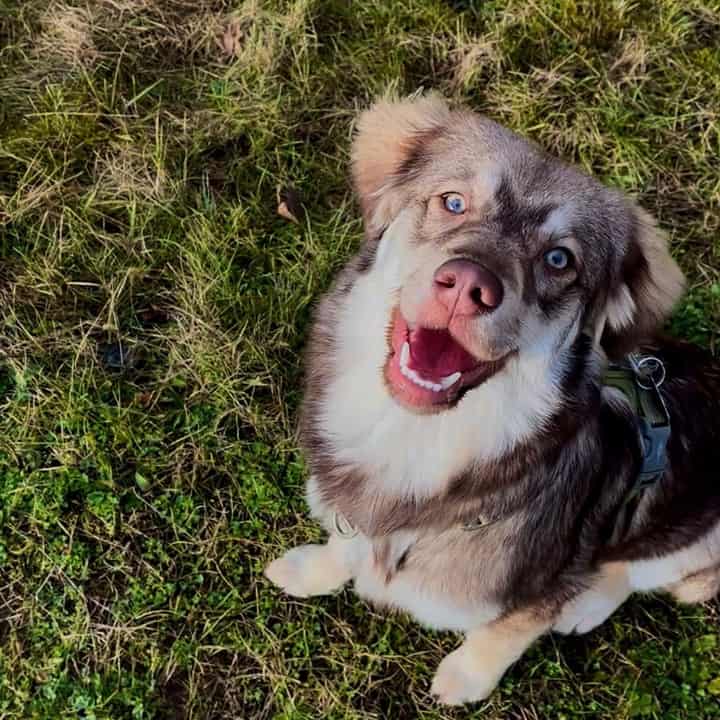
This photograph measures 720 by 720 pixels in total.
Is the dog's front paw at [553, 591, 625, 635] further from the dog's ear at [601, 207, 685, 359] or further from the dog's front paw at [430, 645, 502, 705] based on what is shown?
the dog's ear at [601, 207, 685, 359]

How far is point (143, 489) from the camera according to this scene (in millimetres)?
3738

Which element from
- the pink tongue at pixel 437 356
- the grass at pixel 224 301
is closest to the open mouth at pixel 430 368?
the pink tongue at pixel 437 356

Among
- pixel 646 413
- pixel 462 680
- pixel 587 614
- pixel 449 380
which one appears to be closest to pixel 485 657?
pixel 462 680

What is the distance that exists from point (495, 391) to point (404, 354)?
0.30 m

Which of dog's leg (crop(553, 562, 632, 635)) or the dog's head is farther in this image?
dog's leg (crop(553, 562, 632, 635))

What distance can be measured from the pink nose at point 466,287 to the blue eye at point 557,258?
1.15ft

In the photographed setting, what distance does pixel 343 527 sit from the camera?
3.10 metres

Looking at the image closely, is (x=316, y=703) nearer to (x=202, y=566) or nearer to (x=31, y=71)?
(x=202, y=566)

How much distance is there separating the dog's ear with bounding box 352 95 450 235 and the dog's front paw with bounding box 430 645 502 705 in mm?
1610

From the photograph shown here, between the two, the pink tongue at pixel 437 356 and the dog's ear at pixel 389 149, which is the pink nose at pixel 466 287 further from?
the dog's ear at pixel 389 149

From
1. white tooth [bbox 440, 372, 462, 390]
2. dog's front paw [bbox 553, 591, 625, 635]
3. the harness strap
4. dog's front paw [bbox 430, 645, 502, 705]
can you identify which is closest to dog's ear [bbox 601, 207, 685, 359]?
the harness strap

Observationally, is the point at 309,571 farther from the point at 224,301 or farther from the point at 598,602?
the point at 224,301

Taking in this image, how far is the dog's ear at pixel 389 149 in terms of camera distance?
2.95 meters

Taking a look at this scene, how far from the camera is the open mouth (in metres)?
2.51
